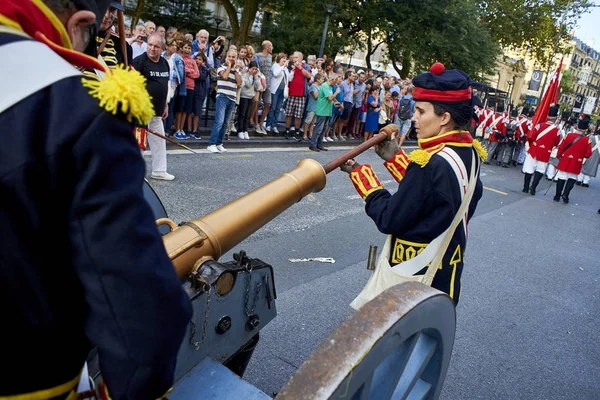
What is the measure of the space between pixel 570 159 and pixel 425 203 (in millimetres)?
10486

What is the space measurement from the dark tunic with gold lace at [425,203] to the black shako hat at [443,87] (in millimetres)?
184

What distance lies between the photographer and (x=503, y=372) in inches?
145

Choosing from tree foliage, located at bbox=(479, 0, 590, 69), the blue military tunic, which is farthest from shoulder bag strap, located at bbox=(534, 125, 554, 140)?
tree foliage, located at bbox=(479, 0, 590, 69)

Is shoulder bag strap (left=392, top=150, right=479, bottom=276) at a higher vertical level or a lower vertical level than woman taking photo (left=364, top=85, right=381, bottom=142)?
higher

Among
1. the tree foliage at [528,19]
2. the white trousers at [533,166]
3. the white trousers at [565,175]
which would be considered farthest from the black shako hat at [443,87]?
the tree foliage at [528,19]

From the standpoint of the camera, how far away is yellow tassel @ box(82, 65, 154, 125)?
36.5 inches

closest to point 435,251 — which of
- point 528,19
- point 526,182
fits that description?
point 526,182

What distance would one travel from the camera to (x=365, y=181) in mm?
2738

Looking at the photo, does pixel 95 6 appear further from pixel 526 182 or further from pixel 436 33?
pixel 436 33

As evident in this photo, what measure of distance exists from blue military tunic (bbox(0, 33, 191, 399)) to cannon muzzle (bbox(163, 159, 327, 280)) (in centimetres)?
58

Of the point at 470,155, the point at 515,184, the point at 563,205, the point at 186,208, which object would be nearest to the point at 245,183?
the point at 186,208

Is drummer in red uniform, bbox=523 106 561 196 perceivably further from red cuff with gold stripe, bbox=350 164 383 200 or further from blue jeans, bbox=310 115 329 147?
red cuff with gold stripe, bbox=350 164 383 200

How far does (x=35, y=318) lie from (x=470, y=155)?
2181 mm

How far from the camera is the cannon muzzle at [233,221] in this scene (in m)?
1.65
